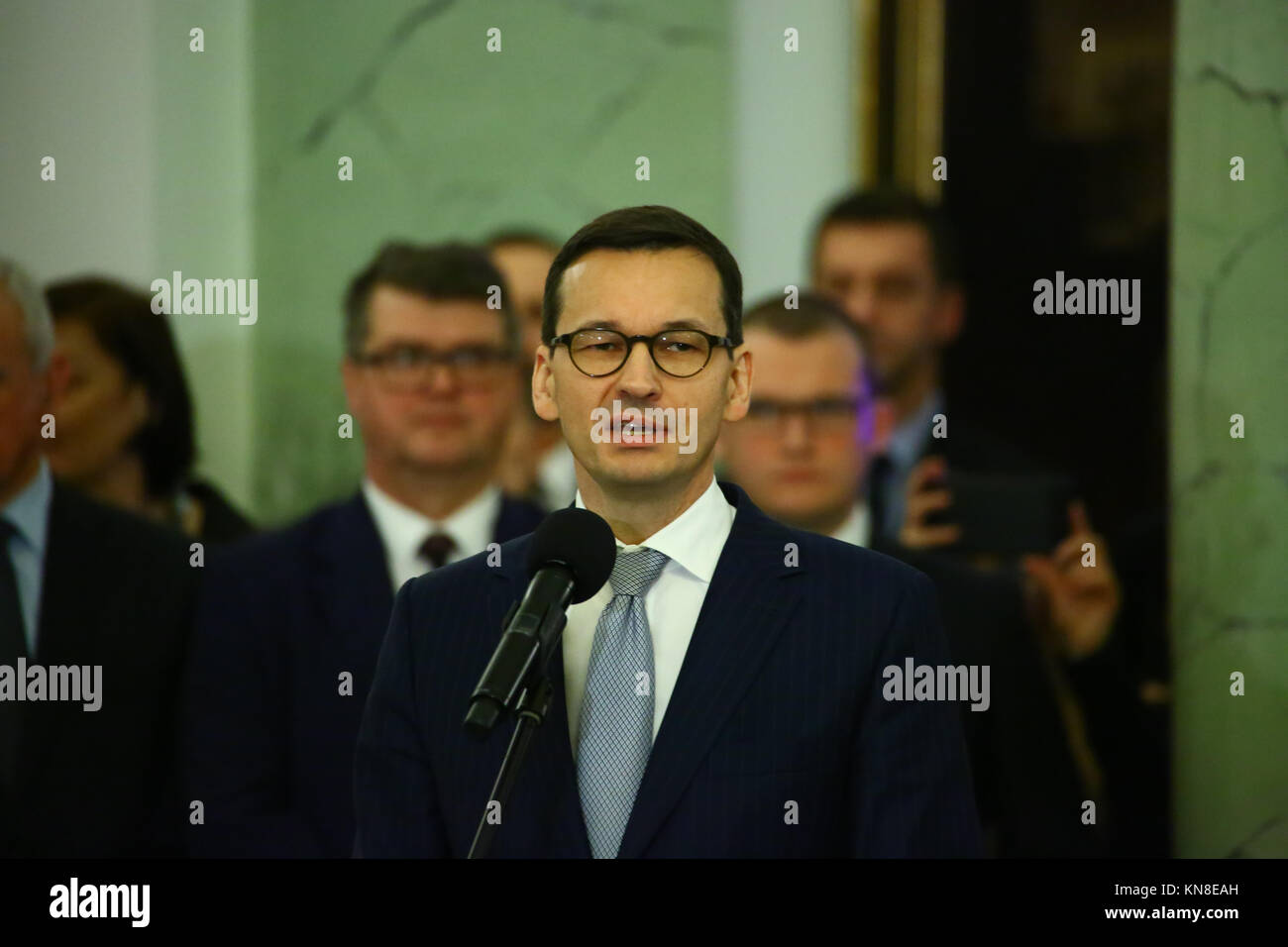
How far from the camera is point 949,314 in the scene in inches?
141

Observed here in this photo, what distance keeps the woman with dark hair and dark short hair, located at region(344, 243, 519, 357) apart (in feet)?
1.47

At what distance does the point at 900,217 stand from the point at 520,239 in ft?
2.70

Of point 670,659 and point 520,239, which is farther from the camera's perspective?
point 520,239

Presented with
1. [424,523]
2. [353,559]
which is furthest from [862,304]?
[353,559]

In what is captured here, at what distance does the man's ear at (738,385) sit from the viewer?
1977 mm

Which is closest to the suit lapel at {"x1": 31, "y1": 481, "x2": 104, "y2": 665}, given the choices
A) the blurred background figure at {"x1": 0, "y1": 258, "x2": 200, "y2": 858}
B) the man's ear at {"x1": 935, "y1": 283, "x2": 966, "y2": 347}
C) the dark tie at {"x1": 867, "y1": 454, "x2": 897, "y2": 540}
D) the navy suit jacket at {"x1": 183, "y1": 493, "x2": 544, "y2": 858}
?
the blurred background figure at {"x1": 0, "y1": 258, "x2": 200, "y2": 858}

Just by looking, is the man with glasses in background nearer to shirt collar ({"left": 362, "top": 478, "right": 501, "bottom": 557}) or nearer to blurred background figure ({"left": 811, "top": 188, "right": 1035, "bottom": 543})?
shirt collar ({"left": 362, "top": 478, "right": 501, "bottom": 557})

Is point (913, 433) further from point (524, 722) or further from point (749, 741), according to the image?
point (524, 722)

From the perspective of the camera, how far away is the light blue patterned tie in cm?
187

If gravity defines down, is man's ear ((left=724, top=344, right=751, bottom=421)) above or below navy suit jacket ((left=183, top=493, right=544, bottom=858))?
above

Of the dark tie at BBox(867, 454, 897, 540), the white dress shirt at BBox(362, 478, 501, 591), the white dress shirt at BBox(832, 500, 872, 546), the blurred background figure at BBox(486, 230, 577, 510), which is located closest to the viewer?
the white dress shirt at BBox(362, 478, 501, 591)

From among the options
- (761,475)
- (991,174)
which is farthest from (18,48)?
(991,174)

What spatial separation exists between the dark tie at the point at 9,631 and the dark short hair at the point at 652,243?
1.30 m
